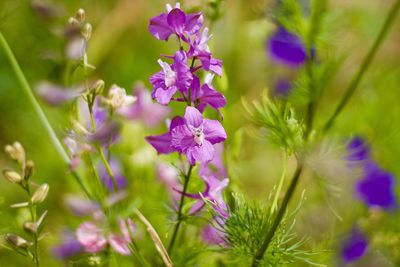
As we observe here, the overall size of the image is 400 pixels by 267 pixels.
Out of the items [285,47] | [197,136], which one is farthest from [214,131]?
[285,47]

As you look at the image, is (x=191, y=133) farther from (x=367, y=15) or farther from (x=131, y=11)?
(x=367, y=15)

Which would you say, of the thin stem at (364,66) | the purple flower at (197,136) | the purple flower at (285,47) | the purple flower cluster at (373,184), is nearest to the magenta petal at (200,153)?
the purple flower at (197,136)

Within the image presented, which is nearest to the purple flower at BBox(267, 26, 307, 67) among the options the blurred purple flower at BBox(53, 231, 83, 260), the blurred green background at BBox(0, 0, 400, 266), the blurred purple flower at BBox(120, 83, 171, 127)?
the blurred green background at BBox(0, 0, 400, 266)

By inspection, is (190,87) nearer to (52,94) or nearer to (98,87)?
(98,87)

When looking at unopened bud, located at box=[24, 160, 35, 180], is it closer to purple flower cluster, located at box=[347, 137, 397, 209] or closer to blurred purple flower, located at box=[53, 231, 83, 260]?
blurred purple flower, located at box=[53, 231, 83, 260]

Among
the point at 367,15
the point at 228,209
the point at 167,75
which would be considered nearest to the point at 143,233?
the point at 228,209

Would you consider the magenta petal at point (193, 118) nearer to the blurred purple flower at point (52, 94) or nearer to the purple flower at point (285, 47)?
the blurred purple flower at point (52, 94)

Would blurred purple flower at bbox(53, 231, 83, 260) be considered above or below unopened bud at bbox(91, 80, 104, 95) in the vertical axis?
below

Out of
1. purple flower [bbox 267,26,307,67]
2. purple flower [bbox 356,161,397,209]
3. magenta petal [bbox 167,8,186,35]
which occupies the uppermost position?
magenta petal [bbox 167,8,186,35]
